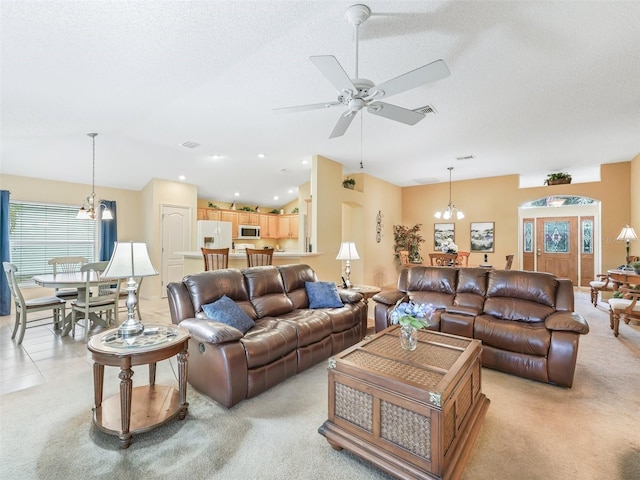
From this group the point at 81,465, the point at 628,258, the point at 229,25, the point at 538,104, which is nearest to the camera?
the point at 81,465

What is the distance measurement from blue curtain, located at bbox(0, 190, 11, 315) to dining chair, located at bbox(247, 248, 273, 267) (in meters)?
4.29

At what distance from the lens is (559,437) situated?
6.63 feet

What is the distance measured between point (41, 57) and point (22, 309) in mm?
3053

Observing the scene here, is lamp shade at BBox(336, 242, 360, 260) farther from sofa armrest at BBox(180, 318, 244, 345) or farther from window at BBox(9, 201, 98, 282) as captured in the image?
window at BBox(9, 201, 98, 282)

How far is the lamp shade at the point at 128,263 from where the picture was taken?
2074 mm

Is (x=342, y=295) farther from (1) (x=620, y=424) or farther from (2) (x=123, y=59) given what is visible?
(2) (x=123, y=59)

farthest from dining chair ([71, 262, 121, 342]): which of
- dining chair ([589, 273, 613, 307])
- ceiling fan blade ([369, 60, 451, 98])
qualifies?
dining chair ([589, 273, 613, 307])

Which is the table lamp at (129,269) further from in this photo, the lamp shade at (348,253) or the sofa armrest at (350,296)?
the lamp shade at (348,253)

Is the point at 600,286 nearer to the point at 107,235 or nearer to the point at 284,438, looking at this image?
the point at 284,438

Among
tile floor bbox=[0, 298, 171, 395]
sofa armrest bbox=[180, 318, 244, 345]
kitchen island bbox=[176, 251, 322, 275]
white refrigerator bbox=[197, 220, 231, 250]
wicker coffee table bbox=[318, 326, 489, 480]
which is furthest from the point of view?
white refrigerator bbox=[197, 220, 231, 250]

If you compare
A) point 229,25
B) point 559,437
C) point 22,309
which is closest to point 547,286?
point 559,437

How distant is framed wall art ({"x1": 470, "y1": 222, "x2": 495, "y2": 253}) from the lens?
7594 millimetres

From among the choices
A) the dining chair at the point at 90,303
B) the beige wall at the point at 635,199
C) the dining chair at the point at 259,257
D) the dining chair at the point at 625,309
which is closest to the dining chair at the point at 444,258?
the dining chair at the point at 625,309

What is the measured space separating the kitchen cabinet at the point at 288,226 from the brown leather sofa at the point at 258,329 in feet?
16.3
